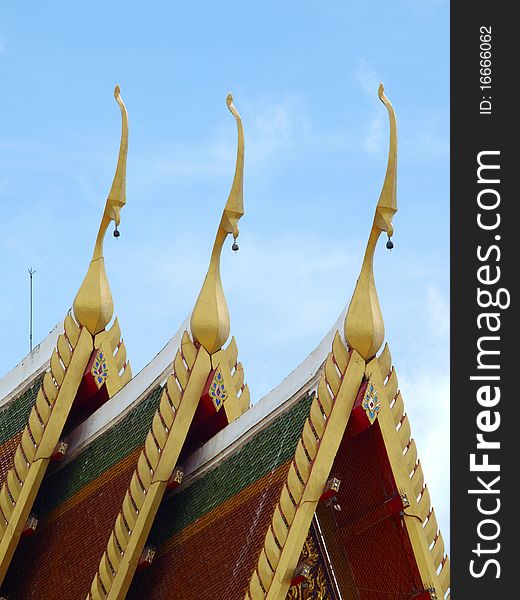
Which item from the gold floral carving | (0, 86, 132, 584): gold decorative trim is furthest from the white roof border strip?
the gold floral carving

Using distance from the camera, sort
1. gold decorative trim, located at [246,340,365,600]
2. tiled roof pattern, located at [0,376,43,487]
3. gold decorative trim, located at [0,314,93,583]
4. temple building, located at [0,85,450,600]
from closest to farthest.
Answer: gold decorative trim, located at [246,340,365,600] < temple building, located at [0,85,450,600] < gold decorative trim, located at [0,314,93,583] < tiled roof pattern, located at [0,376,43,487]

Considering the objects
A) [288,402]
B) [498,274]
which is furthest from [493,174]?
[288,402]

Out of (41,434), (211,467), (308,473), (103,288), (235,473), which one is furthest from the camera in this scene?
(103,288)

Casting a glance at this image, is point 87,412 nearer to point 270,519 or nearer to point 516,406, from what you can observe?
point 270,519

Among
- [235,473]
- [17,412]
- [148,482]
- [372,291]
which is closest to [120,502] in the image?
[148,482]

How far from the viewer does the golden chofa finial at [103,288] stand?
1917 centimetres

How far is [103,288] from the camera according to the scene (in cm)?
1942

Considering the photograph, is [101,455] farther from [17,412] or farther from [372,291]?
[372,291]

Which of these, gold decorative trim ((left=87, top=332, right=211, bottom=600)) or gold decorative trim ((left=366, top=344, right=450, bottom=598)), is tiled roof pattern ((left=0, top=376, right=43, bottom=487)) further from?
gold decorative trim ((left=366, top=344, right=450, bottom=598))

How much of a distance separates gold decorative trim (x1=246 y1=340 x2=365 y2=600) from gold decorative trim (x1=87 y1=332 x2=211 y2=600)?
1727 millimetres

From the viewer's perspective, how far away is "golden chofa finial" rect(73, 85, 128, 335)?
19172mm

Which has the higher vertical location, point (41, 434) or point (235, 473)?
point (41, 434)

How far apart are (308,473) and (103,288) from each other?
4371 millimetres

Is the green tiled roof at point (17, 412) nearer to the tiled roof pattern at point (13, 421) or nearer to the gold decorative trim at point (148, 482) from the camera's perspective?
the tiled roof pattern at point (13, 421)
